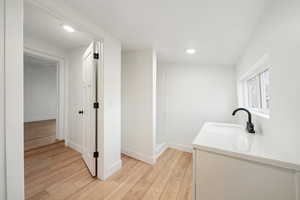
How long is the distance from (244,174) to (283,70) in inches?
32.1

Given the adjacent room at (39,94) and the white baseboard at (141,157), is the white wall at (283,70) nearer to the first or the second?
the white baseboard at (141,157)

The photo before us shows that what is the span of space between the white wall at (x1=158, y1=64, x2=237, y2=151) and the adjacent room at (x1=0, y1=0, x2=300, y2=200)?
1.0 inches

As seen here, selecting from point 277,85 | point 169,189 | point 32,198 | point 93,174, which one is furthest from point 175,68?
point 32,198

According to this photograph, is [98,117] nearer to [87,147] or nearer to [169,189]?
[87,147]

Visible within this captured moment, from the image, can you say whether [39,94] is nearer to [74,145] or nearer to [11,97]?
[74,145]

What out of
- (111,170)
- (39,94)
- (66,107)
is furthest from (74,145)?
(39,94)

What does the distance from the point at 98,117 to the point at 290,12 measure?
2.14m

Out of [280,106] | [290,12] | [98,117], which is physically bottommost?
[98,117]

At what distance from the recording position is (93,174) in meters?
1.69

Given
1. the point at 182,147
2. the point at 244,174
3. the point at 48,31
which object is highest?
the point at 48,31

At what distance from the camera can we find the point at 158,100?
308 cm

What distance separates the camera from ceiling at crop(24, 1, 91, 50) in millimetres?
1559

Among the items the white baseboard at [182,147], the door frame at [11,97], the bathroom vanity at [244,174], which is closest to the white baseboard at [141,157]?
the white baseboard at [182,147]

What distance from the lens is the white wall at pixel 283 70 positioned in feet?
2.41
